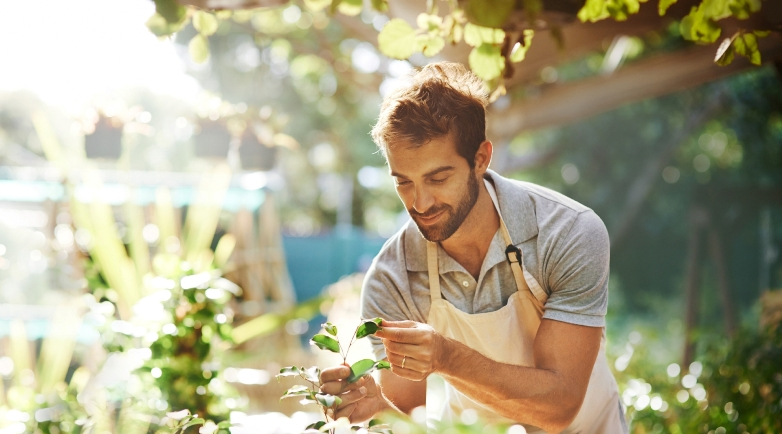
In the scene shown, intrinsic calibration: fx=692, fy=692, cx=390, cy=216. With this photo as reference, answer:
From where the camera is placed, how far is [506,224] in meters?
1.65

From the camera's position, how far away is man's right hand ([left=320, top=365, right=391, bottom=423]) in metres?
1.18

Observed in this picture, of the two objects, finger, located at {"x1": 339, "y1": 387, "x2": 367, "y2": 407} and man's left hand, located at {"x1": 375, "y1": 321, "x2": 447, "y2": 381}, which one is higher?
man's left hand, located at {"x1": 375, "y1": 321, "x2": 447, "y2": 381}

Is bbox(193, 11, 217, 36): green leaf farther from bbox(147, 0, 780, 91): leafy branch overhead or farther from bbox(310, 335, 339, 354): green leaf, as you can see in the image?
bbox(310, 335, 339, 354): green leaf

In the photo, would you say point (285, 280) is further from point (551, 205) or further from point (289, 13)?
point (289, 13)

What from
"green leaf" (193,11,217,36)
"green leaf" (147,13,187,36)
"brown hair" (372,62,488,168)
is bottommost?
"brown hair" (372,62,488,168)

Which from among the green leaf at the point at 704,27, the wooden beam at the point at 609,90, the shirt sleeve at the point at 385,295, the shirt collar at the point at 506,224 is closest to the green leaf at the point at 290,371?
the shirt sleeve at the point at 385,295

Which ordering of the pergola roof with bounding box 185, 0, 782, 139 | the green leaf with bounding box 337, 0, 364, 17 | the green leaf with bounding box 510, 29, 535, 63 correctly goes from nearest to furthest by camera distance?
the green leaf with bounding box 337, 0, 364, 17, the green leaf with bounding box 510, 29, 535, 63, the pergola roof with bounding box 185, 0, 782, 139

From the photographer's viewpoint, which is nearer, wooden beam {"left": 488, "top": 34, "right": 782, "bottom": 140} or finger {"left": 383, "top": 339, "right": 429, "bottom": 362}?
finger {"left": 383, "top": 339, "right": 429, "bottom": 362}

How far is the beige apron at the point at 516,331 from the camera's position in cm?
162

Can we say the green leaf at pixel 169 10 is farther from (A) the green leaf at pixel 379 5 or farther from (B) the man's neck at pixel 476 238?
(B) the man's neck at pixel 476 238

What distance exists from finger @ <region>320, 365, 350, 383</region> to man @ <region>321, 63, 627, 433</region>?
138mm

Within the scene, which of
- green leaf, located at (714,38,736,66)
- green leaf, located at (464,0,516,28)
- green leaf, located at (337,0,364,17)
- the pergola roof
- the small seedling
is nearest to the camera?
green leaf, located at (464,0,516,28)

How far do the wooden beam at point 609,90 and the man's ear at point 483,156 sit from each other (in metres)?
1.61

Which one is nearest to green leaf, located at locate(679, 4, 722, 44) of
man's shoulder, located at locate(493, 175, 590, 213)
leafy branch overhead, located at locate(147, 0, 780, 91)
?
leafy branch overhead, located at locate(147, 0, 780, 91)
